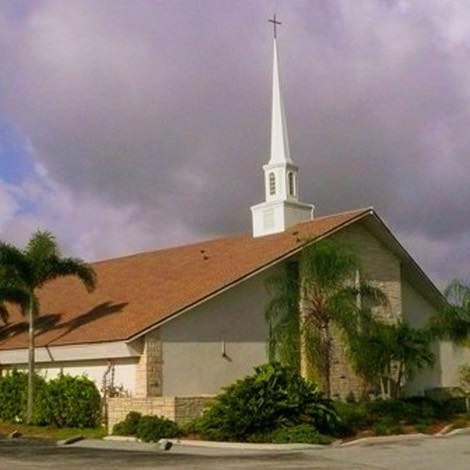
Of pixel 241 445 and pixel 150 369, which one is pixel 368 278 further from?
pixel 241 445

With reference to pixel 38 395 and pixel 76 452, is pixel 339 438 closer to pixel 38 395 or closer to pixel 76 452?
pixel 76 452

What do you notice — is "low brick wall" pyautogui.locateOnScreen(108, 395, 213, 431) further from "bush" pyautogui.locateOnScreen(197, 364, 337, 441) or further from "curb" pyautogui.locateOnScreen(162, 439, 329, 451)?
"curb" pyautogui.locateOnScreen(162, 439, 329, 451)

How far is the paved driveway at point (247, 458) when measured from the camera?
20297mm

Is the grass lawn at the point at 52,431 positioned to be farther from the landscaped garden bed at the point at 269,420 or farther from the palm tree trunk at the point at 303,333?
the palm tree trunk at the point at 303,333

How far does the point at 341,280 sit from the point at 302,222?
7792 millimetres

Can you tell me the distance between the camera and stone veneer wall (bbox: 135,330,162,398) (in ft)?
102

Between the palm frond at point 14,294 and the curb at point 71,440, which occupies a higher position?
the palm frond at point 14,294

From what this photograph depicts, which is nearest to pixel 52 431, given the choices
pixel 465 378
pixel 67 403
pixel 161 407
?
pixel 67 403

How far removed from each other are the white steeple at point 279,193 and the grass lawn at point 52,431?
479 inches

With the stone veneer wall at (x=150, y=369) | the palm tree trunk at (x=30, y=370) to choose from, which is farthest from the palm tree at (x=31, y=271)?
the stone veneer wall at (x=150, y=369)

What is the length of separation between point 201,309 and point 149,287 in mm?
3982

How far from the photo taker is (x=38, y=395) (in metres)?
32.9

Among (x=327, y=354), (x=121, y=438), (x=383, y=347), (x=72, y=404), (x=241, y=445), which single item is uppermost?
(x=383, y=347)

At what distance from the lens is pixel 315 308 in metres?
31.9
